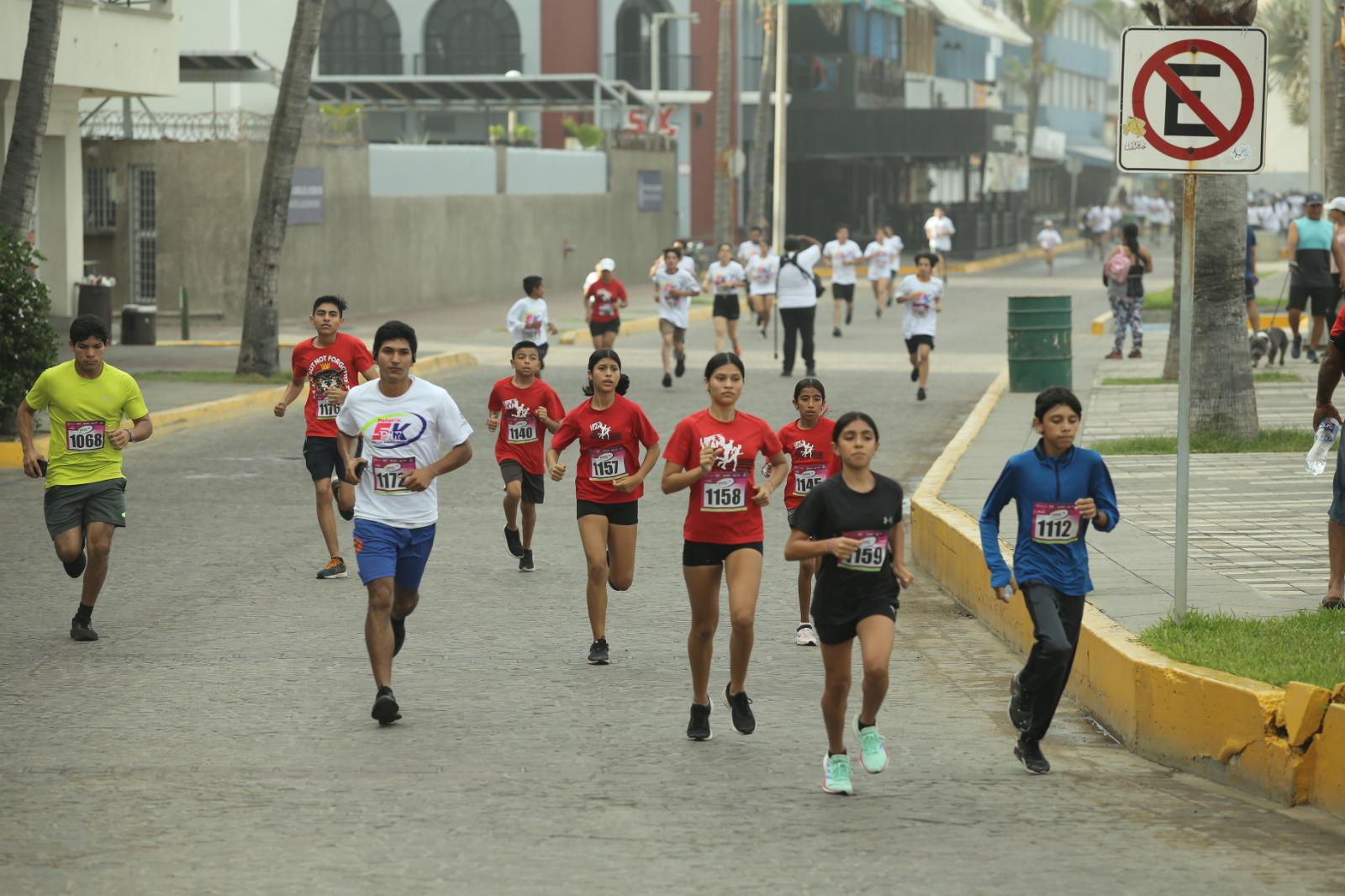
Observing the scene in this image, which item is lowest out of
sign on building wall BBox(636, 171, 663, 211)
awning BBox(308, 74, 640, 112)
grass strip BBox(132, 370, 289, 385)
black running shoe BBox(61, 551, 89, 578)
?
black running shoe BBox(61, 551, 89, 578)

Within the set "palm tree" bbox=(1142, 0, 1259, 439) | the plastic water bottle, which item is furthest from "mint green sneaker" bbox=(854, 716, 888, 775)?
"palm tree" bbox=(1142, 0, 1259, 439)

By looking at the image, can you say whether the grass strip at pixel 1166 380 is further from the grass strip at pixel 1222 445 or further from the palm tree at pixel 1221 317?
the palm tree at pixel 1221 317

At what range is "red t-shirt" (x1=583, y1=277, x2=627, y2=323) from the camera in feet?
77.4

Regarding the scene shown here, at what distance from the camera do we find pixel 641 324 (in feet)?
119

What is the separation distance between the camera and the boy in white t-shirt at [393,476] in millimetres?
8570

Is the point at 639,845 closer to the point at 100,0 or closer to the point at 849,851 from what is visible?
the point at 849,851

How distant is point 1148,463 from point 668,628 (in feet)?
19.8

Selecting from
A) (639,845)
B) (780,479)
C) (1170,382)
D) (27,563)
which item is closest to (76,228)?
(1170,382)

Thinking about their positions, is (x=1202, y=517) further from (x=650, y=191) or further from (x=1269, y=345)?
(x=650, y=191)

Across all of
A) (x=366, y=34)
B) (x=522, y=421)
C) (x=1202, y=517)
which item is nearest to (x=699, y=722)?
(x=522, y=421)

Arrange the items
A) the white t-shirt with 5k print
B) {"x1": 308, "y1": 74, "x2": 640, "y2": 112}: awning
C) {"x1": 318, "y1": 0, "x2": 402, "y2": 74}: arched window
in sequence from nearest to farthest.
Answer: the white t-shirt with 5k print → {"x1": 308, "y1": 74, "x2": 640, "y2": 112}: awning → {"x1": 318, "y1": 0, "x2": 402, "y2": 74}: arched window

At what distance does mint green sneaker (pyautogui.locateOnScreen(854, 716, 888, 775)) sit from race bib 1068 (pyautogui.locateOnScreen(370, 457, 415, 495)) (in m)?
2.39

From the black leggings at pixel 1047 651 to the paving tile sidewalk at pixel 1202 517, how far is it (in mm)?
1441

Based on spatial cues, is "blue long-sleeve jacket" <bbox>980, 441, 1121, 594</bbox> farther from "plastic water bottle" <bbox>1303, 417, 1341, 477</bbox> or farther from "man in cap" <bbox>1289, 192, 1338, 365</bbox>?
"man in cap" <bbox>1289, 192, 1338, 365</bbox>
